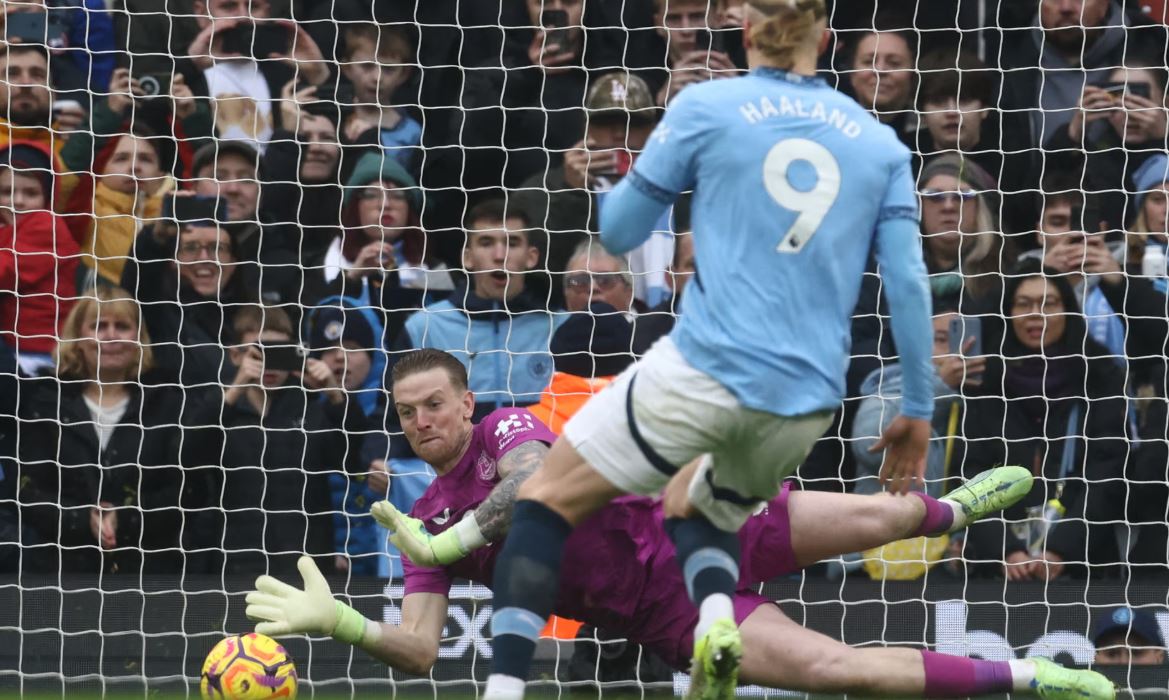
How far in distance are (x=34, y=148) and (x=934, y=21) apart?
456 cm

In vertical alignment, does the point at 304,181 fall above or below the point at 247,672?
above

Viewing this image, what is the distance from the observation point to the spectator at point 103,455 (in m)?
7.86

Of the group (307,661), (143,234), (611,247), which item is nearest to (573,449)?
(611,247)

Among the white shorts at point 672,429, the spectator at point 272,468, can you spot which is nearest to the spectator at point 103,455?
the spectator at point 272,468

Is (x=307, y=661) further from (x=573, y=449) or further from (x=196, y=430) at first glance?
(x=573, y=449)

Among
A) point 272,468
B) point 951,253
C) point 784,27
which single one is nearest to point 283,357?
point 272,468

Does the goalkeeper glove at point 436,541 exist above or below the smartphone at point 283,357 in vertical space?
above

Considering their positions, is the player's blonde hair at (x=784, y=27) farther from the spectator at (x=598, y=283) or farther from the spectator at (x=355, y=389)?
the spectator at (x=355, y=389)

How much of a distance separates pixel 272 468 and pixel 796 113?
4318 millimetres

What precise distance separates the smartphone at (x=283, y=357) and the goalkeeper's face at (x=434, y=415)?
7.51 feet


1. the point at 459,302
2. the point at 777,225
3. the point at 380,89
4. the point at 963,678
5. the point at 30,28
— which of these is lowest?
the point at 963,678

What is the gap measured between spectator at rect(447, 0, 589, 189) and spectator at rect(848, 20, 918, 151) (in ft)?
4.42

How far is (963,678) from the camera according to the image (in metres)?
5.57

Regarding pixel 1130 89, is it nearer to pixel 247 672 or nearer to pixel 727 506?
pixel 727 506
